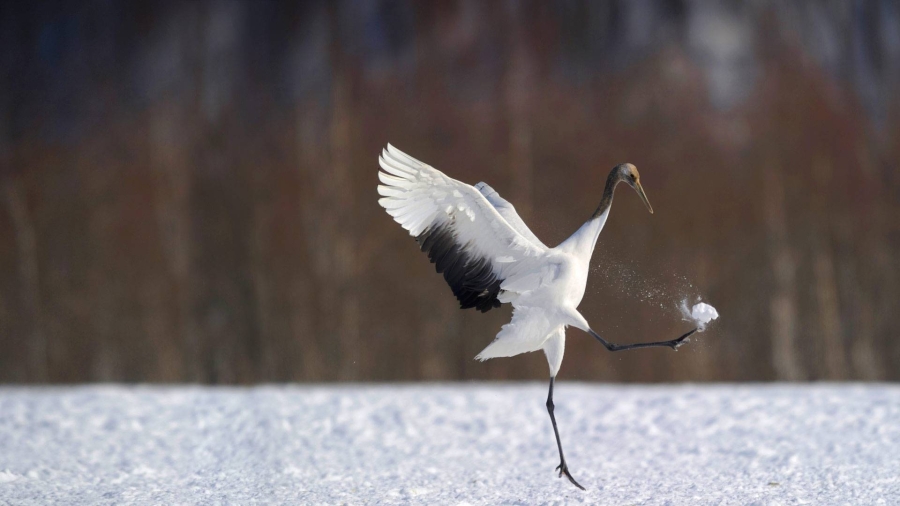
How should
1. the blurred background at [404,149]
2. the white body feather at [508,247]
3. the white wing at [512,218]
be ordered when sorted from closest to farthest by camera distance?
1. the white body feather at [508,247]
2. the white wing at [512,218]
3. the blurred background at [404,149]

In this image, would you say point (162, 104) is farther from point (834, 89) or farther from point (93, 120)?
point (834, 89)

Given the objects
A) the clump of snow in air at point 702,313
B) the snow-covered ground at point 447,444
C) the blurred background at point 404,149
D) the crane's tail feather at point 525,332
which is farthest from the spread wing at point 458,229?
the blurred background at point 404,149

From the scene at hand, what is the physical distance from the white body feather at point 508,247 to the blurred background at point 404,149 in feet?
10.1

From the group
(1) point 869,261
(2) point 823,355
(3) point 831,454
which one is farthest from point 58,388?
(1) point 869,261

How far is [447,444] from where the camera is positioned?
5.00 m

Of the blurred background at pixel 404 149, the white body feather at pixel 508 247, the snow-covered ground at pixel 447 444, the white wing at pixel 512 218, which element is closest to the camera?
the white body feather at pixel 508 247

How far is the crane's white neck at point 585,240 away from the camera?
310 centimetres

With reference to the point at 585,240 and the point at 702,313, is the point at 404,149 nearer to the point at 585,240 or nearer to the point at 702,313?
the point at 585,240

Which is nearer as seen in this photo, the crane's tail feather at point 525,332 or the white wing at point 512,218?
the crane's tail feather at point 525,332

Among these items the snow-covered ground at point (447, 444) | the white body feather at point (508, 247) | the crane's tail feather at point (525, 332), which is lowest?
the snow-covered ground at point (447, 444)

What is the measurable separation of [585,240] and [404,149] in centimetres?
347

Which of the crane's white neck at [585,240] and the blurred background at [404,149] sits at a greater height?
the blurred background at [404,149]

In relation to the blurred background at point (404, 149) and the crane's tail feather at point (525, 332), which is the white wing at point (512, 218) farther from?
the blurred background at point (404, 149)

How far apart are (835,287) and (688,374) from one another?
1.30m
